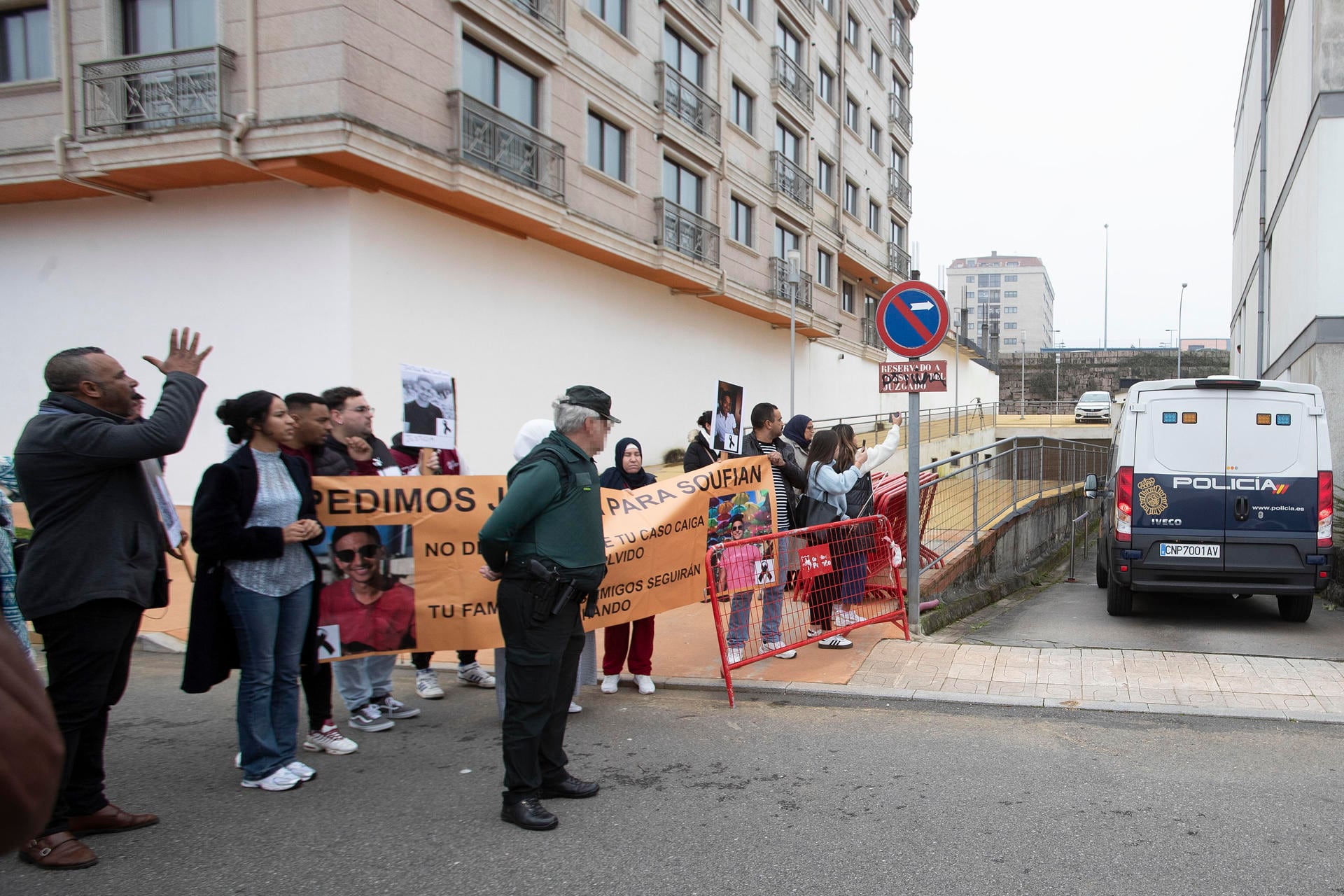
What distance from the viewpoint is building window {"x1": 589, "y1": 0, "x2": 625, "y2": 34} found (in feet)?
56.5

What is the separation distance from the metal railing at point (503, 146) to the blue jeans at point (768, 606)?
8872mm

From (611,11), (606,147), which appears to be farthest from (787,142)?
(606,147)

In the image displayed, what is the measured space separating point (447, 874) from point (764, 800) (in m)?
1.46

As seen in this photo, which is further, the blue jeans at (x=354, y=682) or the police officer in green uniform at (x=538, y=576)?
the blue jeans at (x=354, y=682)

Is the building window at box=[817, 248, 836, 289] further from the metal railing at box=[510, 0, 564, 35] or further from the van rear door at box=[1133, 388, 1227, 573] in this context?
the van rear door at box=[1133, 388, 1227, 573]

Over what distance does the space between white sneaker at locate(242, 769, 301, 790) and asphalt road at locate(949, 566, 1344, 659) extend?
518 centimetres

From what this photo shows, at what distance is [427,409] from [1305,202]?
49.7ft

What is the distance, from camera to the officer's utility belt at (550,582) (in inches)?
156

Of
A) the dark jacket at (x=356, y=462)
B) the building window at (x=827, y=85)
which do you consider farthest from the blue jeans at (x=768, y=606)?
the building window at (x=827, y=85)

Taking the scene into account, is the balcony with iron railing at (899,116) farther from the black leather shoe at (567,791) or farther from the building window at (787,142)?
the black leather shoe at (567,791)

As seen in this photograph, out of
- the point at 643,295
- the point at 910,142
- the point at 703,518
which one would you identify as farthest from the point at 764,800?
the point at 910,142

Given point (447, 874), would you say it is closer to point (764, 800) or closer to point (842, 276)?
point (764, 800)

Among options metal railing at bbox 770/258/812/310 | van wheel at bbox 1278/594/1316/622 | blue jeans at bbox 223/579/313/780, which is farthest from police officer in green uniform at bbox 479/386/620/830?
metal railing at bbox 770/258/812/310

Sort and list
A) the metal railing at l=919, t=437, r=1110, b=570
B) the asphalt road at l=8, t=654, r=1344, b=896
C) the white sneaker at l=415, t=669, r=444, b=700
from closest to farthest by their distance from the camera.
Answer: the asphalt road at l=8, t=654, r=1344, b=896 < the white sneaker at l=415, t=669, r=444, b=700 < the metal railing at l=919, t=437, r=1110, b=570
